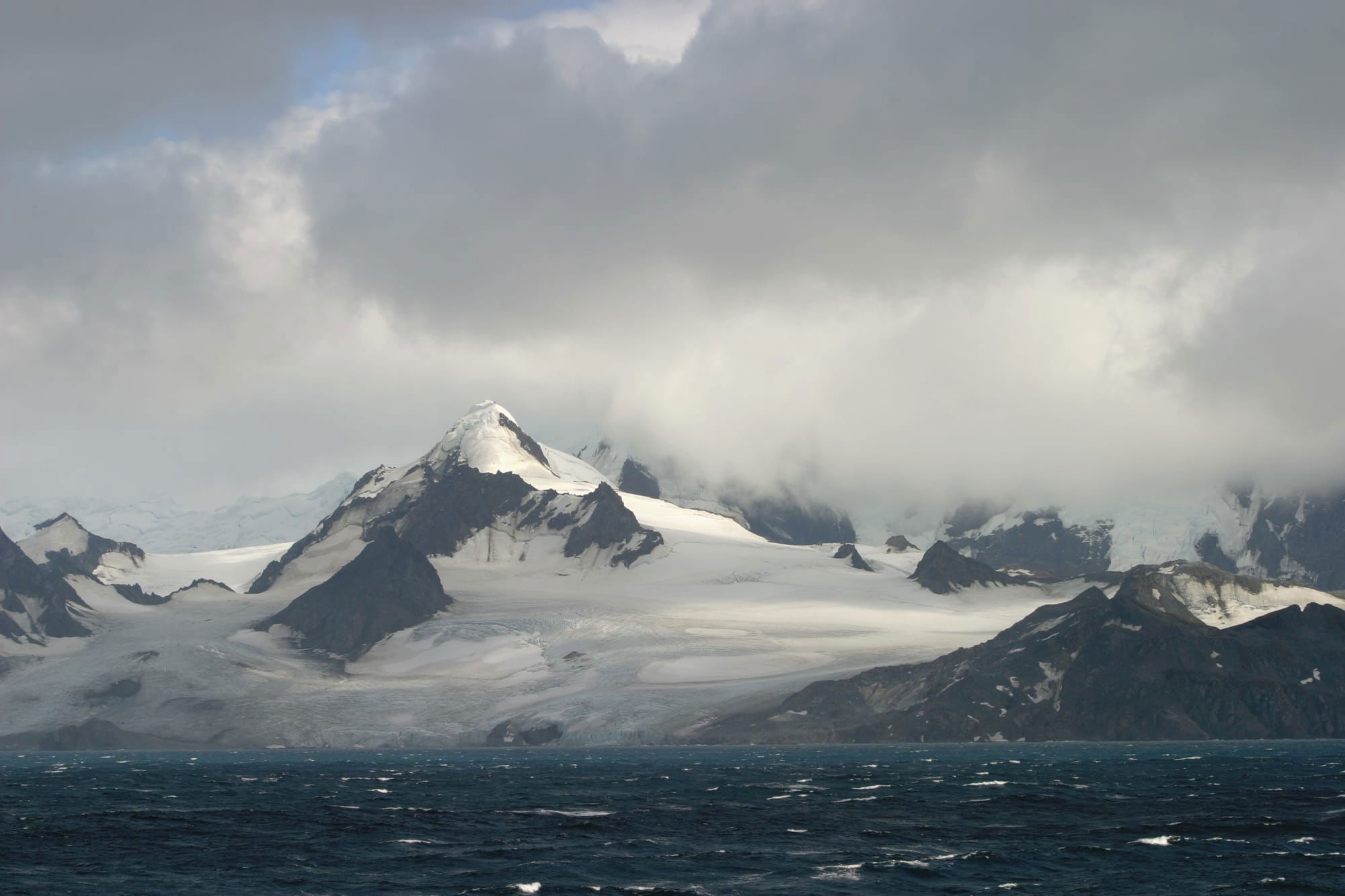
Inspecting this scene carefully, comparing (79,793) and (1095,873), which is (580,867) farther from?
(79,793)

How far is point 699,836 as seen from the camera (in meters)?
111

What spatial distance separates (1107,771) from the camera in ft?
586

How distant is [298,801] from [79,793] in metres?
28.6

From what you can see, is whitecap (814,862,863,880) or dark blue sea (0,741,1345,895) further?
whitecap (814,862,863,880)

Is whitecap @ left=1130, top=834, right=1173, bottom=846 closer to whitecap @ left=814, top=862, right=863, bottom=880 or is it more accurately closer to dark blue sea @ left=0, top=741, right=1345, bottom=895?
dark blue sea @ left=0, top=741, right=1345, bottom=895

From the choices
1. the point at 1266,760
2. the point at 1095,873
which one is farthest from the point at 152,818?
the point at 1266,760

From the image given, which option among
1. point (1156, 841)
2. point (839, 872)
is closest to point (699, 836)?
point (839, 872)

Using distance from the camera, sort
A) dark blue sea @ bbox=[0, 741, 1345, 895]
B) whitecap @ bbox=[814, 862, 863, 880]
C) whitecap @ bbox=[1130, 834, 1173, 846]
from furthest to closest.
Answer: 1. whitecap @ bbox=[1130, 834, 1173, 846]
2. whitecap @ bbox=[814, 862, 863, 880]
3. dark blue sea @ bbox=[0, 741, 1345, 895]

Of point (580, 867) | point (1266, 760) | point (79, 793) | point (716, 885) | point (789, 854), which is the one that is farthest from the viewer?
point (1266, 760)

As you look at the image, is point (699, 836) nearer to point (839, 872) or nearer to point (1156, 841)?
point (839, 872)

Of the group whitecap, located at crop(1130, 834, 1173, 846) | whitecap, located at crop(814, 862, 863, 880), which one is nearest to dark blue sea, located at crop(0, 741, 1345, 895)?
whitecap, located at crop(814, 862, 863, 880)

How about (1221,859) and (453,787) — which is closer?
(1221,859)

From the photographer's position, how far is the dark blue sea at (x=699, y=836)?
292 ft

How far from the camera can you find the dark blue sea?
89.1m
